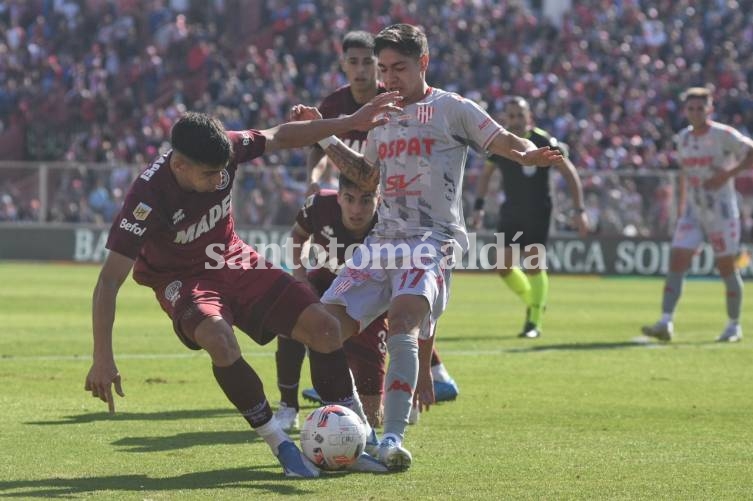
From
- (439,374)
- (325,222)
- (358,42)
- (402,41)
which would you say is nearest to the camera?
(402,41)

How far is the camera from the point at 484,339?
14.0 metres

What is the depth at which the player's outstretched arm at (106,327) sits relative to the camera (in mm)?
6184

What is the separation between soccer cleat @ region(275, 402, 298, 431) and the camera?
319 inches

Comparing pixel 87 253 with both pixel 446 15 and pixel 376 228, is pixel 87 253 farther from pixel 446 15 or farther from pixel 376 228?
pixel 376 228

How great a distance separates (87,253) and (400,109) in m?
22.4

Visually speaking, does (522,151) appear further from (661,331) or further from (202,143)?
(661,331)

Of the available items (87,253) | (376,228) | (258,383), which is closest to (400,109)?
(376,228)

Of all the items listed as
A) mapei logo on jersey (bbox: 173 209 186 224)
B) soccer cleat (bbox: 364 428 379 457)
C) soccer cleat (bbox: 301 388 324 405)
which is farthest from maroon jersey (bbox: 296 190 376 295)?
mapei logo on jersey (bbox: 173 209 186 224)

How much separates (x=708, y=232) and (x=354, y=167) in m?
7.22

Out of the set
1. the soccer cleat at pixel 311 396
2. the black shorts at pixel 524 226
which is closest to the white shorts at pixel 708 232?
the black shorts at pixel 524 226

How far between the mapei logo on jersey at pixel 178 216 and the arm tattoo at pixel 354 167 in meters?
1.46

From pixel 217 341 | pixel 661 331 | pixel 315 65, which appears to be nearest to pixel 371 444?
pixel 217 341

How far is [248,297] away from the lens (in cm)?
691

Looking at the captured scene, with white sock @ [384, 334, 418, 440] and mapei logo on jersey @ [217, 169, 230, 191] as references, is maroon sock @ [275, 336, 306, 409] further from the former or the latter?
mapei logo on jersey @ [217, 169, 230, 191]
